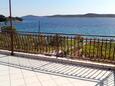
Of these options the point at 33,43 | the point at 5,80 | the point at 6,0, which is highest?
the point at 6,0

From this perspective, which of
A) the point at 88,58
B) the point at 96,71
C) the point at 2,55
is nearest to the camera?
the point at 96,71

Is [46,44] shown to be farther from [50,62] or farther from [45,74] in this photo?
[45,74]

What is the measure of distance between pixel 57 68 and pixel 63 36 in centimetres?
107

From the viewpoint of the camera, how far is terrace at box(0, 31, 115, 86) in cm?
439

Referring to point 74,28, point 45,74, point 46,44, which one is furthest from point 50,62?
point 74,28

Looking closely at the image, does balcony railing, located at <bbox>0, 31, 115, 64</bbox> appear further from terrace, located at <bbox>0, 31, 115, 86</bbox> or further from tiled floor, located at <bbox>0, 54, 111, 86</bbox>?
tiled floor, located at <bbox>0, 54, 111, 86</bbox>

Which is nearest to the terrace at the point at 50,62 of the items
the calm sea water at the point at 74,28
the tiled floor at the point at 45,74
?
the tiled floor at the point at 45,74

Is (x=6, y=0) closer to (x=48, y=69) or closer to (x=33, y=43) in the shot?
(x=33, y=43)

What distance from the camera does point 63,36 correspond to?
5918mm

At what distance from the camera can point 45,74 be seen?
188 inches

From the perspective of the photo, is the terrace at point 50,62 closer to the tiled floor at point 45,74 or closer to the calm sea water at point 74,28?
the tiled floor at point 45,74

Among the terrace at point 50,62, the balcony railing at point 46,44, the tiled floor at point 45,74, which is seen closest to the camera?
the tiled floor at point 45,74

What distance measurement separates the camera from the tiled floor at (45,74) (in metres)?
4.28

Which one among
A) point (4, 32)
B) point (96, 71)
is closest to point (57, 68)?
point (96, 71)
